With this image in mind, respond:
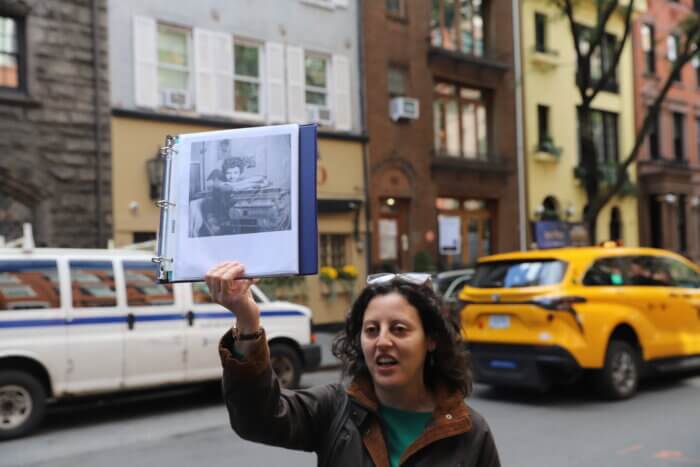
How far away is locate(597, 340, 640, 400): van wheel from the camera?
9039 millimetres

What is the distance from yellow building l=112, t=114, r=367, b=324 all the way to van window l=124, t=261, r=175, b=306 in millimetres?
7447

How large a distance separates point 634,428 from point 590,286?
194 centimetres

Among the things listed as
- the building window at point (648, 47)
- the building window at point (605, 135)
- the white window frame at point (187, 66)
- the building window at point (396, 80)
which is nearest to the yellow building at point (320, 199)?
the white window frame at point (187, 66)

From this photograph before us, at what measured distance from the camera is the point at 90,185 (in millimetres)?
15758

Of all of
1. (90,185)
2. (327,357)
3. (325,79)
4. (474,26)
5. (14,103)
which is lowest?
(327,357)

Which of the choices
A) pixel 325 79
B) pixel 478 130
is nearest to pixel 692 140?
pixel 478 130

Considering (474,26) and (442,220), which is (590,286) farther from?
(474,26)

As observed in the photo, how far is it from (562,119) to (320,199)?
11765mm

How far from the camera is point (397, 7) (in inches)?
871

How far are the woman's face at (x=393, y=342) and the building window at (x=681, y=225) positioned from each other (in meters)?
32.8

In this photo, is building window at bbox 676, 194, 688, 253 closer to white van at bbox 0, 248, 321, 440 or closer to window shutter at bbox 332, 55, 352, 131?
window shutter at bbox 332, 55, 352, 131

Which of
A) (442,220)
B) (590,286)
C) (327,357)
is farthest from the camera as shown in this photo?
(442,220)

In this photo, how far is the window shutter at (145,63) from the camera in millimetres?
16484

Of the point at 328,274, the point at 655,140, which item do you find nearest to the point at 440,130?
the point at 328,274
